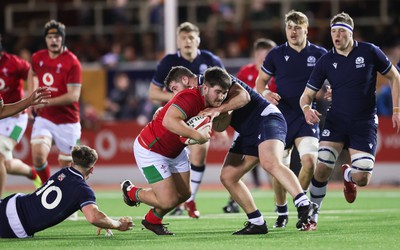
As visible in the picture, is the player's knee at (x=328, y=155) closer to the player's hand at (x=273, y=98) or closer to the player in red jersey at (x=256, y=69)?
the player's hand at (x=273, y=98)

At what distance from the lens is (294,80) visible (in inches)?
465

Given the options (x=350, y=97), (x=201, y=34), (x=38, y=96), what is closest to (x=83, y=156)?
(x=38, y=96)

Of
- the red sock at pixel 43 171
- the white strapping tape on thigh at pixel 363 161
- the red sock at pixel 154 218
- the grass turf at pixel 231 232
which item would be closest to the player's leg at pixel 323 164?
the white strapping tape on thigh at pixel 363 161

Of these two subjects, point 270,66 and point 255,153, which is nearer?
point 255,153

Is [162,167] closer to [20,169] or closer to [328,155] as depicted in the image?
[328,155]

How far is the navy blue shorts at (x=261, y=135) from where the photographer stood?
10.0 metres

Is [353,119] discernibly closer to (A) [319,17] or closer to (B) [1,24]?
(A) [319,17]

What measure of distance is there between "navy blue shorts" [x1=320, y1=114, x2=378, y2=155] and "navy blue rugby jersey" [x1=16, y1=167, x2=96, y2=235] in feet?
10.4

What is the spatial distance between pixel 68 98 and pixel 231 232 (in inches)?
140

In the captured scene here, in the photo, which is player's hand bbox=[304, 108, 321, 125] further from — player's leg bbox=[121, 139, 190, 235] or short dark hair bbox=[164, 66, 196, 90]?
player's leg bbox=[121, 139, 190, 235]

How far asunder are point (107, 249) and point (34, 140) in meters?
4.46

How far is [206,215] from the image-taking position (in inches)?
516

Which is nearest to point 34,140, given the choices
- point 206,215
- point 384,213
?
point 206,215

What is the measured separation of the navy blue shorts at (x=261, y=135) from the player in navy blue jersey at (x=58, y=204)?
5.40 feet
